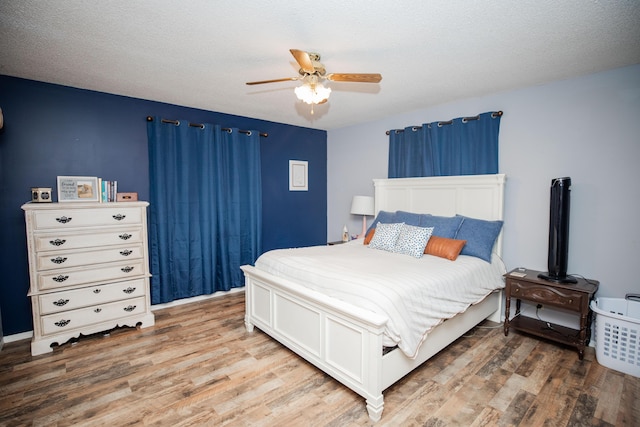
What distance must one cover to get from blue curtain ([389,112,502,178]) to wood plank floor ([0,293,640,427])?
1.84 meters

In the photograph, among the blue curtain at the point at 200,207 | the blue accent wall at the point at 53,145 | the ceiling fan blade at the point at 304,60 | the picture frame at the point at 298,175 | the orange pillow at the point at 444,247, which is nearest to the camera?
the ceiling fan blade at the point at 304,60

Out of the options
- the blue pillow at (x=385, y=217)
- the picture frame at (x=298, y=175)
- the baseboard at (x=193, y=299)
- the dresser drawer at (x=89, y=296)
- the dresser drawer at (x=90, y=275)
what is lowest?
the baseboard at (x=193, y=299)

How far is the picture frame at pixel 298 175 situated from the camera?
477cm

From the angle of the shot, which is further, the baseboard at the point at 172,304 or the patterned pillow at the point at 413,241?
the patterned pillow at the point at 413,241

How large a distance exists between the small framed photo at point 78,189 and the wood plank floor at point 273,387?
4.41ft

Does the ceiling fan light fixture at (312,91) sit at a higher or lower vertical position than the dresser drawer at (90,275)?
higher

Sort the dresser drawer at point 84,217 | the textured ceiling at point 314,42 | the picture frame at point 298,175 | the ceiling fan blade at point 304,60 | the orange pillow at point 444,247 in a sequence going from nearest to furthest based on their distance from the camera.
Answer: the textured ceiling at point 314,42 → the ceiling fan blade at point 304,60 → the dresser drawer at point 84,217 → the orange pillow at point 444,247 → the picture frame at point 298,175

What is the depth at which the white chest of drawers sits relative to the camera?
2574mm

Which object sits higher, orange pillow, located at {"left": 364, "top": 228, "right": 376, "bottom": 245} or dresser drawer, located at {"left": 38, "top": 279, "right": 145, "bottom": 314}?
orange pillow, located at {"left": 364, "top": 228, "right": 376, "bottom": 245}

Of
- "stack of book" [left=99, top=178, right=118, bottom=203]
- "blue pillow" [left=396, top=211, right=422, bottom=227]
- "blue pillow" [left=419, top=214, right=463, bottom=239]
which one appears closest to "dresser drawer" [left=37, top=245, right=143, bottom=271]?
"stack of book" [left=99, top=178, right=118, bottom=203]

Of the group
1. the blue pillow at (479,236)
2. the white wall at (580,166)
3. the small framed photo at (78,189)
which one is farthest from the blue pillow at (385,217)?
the small framed photo at (78,189)

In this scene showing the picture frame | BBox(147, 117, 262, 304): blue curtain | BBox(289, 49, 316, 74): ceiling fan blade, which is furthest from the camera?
the picture frame

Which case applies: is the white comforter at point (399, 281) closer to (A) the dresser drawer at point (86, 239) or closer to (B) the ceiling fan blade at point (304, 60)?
(A) the dresser drawer at point (86, 239)

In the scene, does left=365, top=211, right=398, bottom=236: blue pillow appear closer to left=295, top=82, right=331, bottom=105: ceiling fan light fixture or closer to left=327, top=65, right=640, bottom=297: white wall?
left=327, top=65, right=640, bottom=297: white wall
